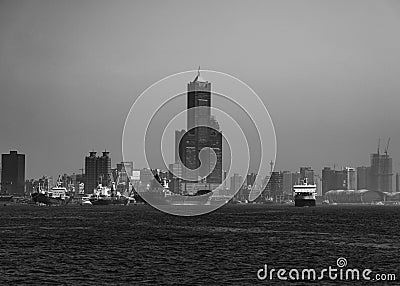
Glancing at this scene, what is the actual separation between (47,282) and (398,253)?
50432mm

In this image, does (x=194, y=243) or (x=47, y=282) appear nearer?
(x=47, y=282)

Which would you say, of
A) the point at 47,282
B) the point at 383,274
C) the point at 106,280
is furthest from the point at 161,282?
the point at 383,274

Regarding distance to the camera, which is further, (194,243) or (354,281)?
(194,243)

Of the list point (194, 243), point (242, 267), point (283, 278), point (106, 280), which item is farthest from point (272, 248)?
point (106, 280)

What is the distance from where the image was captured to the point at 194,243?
114250 millimetres

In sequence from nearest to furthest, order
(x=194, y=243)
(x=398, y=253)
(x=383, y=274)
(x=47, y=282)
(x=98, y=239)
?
(x=47, y=282), (x=383, y=274), (x=398, y=253), (x=194, y=243), (x=98, y=239)

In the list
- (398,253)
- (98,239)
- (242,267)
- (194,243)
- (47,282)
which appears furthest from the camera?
(98,239)

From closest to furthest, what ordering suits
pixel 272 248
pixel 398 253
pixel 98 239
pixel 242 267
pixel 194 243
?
pixel 242 267
pixel 398 253
pixel 272 248
pixel 194 243
pixel 98 239

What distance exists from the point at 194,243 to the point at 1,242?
3169 cm

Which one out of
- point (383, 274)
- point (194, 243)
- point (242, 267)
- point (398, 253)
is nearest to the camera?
point (383, 274)

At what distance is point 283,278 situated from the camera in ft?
237

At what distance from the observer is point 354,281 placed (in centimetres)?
7031

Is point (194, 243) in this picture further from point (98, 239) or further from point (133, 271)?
point (133, 271)

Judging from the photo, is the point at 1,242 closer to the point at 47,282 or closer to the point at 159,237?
the point at 159,237
